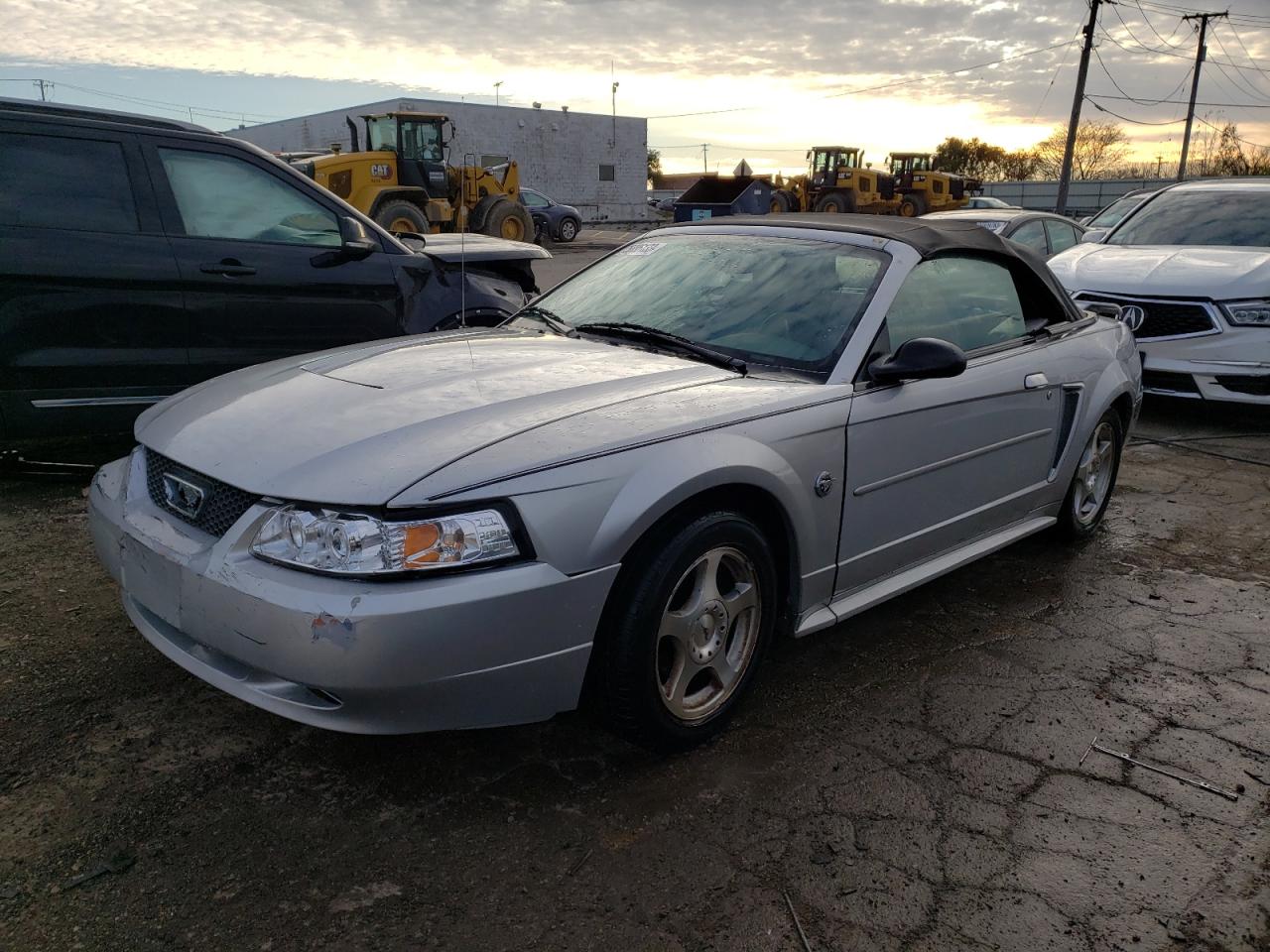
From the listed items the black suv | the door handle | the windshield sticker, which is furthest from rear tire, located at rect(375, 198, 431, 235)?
the windshield sticker

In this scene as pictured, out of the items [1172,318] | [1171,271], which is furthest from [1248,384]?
[1171,271]

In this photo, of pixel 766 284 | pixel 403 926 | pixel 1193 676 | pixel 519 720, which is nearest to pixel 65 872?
pixel 403 926

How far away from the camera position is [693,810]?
254cm

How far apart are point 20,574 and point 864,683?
3.26 metres

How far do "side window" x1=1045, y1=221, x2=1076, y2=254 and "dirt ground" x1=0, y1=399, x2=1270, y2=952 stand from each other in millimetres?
7752

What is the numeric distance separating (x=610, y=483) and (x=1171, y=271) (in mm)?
6421

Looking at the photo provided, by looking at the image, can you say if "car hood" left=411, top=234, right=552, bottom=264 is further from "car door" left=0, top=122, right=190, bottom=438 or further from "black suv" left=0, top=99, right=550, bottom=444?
"car door" left=0, top=122, right=190, bottom=438

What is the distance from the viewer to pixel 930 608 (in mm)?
3910

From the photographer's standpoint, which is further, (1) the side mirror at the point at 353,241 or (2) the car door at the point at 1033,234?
(2) the car door at the point at 1033,234

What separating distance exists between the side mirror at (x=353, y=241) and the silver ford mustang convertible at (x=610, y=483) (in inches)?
70.2

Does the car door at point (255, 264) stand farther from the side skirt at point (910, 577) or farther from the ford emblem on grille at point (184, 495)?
the side skirt at point (910, 577)

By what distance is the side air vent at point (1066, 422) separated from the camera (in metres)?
4.10

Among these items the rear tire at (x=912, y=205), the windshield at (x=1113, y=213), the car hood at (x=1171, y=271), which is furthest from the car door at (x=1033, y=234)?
the rear tire at (x=912, y=205)

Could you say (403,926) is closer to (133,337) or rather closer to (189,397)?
(189,397)
